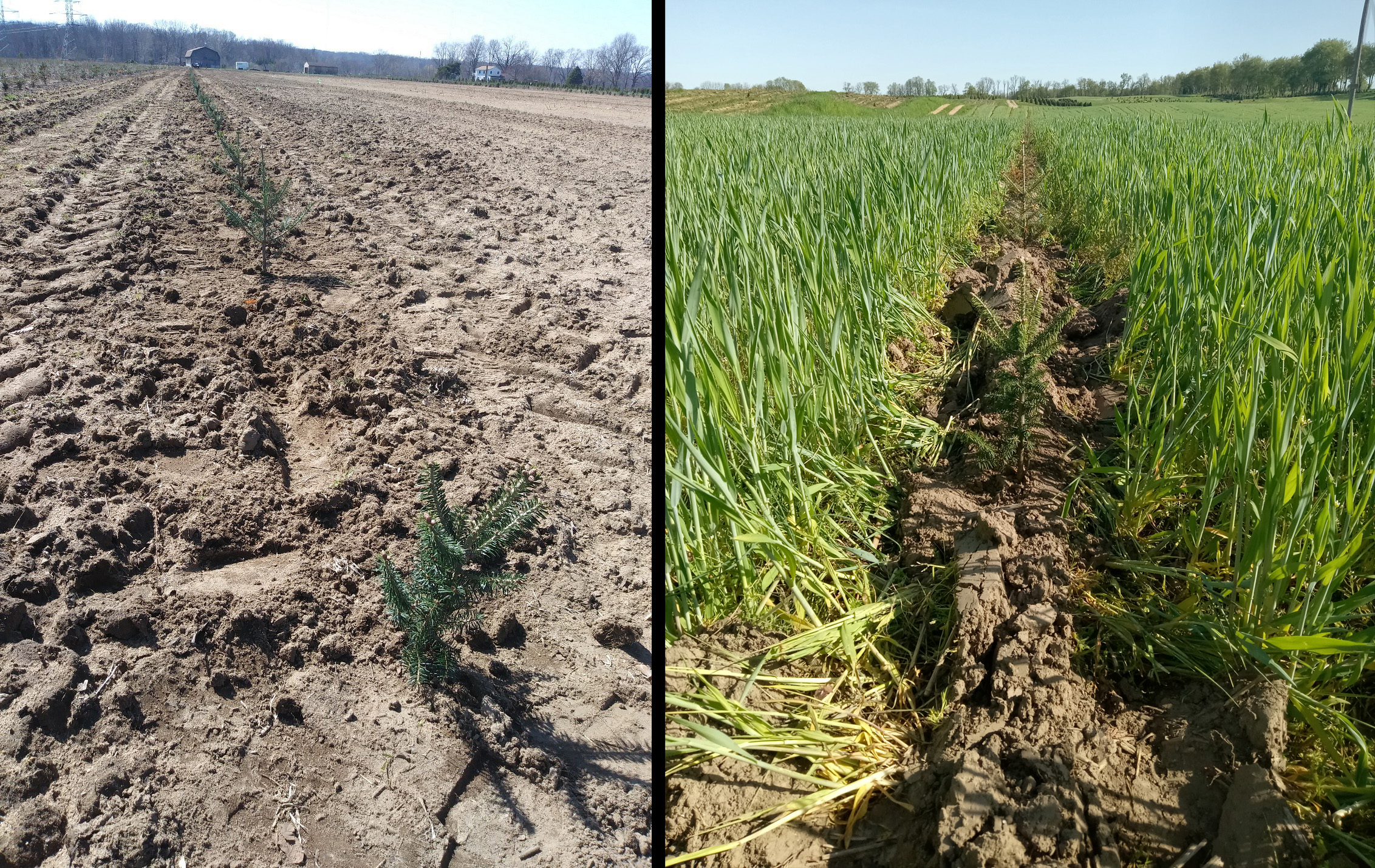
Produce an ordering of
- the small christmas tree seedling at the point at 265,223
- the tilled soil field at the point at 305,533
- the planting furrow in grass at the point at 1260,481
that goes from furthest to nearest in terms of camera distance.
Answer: the small christmas tree seedling at the point at 265,223, the tilled soil field at the point at 305,533, the planting furrow in grass at the point at 1260,481

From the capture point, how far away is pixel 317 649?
1.81 m

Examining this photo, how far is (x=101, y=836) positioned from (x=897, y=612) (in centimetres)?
147

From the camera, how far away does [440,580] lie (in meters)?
1.69

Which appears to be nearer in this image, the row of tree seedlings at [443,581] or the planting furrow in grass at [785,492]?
the planting furrow in grass at [785,492]

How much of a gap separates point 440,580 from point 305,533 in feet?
2.28

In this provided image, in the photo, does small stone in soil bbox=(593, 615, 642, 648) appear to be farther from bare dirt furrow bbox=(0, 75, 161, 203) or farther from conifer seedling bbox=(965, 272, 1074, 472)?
bare dirt furrow bbox=(0, 75, 161, 203)

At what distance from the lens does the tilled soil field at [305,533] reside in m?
1.49

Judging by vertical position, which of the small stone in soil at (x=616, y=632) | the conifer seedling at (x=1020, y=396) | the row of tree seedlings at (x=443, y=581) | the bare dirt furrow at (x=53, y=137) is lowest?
the small stone in soil at (x=616, y=632)

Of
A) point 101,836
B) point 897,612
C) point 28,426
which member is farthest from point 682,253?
point 28,426

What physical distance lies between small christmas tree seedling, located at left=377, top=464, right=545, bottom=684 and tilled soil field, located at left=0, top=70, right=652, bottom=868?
0.24 feet

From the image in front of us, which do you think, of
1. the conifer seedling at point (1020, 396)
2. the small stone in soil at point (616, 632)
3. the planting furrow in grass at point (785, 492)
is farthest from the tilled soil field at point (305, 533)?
the conifer seedling at point (1020, 396)

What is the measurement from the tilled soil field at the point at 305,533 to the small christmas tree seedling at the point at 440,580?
0.24ft

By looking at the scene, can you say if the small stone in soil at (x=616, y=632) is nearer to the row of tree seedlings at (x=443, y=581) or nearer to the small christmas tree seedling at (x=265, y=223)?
the row of tree seedlings at (x=443, y=581)

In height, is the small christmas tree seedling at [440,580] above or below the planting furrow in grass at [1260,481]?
below
